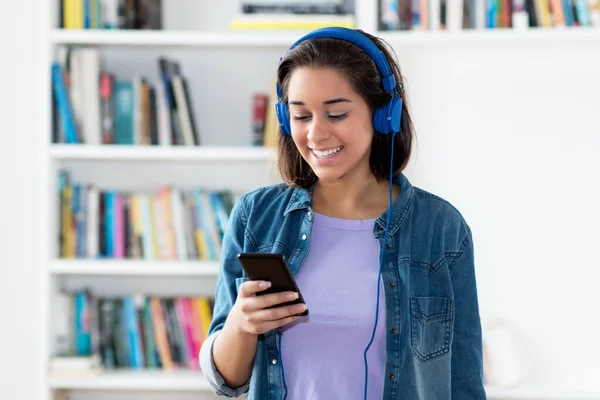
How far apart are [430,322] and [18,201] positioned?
1.87 meters

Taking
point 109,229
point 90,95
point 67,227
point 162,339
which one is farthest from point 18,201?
point 162,339

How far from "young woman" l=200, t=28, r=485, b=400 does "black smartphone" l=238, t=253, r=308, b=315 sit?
0.06 m

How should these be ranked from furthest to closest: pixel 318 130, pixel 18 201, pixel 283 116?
pixel 18 201 < pixel 283 116 < pixel 318 130

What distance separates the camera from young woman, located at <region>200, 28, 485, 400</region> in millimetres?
1187

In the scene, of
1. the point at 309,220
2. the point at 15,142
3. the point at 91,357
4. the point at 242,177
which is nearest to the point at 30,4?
the point at 15,142

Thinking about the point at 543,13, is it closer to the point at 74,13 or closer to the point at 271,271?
the point at 74,13

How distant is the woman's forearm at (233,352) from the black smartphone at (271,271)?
0.09 metres

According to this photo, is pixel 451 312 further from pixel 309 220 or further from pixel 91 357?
pixel 91 357

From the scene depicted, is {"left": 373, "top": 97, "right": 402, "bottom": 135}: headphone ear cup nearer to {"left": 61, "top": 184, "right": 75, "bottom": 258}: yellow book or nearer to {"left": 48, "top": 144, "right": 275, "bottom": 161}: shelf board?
{"left": 48, "top": 144, "right": 275, "bottom": 161}: shelf board

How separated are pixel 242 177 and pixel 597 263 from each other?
4.01 ft

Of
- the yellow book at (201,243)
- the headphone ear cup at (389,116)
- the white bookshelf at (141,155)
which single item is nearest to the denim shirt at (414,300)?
the headphone ear cup at (389,116)

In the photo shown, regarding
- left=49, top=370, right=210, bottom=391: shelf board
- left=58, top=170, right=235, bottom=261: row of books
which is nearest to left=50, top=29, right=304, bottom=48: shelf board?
left=58, top=170, right=235, bottom=261: row of books

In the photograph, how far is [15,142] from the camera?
8.70ft

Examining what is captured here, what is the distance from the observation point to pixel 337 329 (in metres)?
1.19
